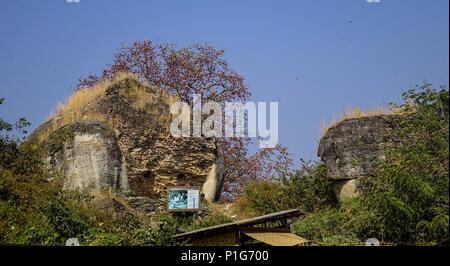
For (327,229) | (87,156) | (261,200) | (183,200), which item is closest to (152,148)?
(87,156)

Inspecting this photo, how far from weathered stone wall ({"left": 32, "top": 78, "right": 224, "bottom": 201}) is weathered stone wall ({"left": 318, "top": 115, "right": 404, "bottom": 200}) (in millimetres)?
5321

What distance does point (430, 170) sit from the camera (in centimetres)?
1121

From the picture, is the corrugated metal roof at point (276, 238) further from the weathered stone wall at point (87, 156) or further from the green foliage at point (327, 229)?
the weathered stone wall at point (87, 156)

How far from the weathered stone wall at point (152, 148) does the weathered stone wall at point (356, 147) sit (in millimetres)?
5321

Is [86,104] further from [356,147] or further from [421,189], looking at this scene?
[421,189]

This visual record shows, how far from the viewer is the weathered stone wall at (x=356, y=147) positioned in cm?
1878

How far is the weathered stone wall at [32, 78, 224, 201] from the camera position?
2083 centimetres

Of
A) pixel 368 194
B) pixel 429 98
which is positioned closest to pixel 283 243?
pixel 368 194

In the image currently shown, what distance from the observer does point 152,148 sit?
21.2m

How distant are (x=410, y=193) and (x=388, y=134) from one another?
806cm
